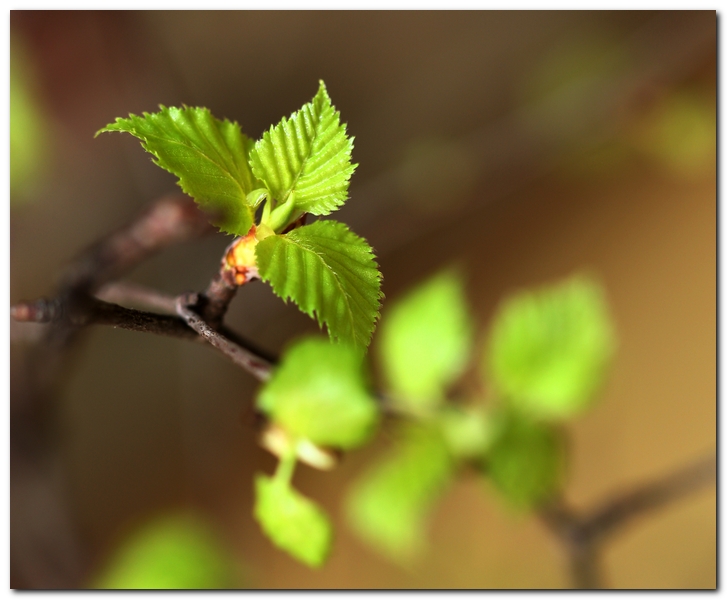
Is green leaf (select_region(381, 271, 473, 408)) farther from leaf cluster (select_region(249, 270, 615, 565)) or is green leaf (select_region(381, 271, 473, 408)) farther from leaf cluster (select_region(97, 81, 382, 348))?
leaf cluster (select_region(97, 81, 382, 348))

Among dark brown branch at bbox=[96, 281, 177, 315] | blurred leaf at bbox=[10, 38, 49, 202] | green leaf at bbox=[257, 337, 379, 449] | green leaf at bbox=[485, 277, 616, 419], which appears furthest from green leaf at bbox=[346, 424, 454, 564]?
blurred leaf at bbox=[10, 38, 49, 202]

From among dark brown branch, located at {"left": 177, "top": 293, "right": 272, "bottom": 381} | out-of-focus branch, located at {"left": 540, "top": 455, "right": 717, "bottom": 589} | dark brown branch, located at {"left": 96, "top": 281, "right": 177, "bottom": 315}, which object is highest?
dark brown branch, located at {"left": 96, "top": 281, "right": 177, "bottom": 315}

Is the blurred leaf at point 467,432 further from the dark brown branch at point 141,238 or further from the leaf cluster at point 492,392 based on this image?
the dark brown branch at point 141,238

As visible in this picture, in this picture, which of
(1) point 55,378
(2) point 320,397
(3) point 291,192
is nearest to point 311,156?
(3) point 291,192

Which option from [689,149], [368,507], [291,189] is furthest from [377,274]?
[689,149]

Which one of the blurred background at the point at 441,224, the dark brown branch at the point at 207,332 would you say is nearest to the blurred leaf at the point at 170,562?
the blurred background at the point at 441,224
